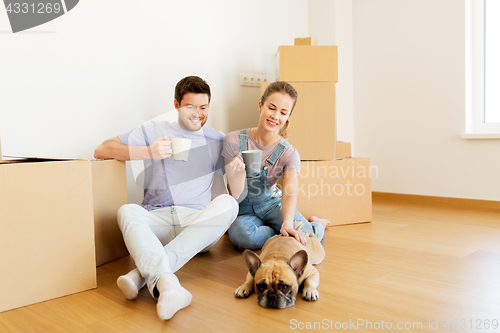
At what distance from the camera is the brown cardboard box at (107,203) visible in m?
1.47

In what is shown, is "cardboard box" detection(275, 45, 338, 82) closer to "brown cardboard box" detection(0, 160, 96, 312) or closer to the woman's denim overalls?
the woman's denim overalls

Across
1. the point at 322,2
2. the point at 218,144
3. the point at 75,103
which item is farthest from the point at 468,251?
the point at 322,2

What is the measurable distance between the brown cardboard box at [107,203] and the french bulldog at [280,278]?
24.5 inches

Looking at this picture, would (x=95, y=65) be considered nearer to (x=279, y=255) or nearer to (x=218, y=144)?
(x=218, y=144)

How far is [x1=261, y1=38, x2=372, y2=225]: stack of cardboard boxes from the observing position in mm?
2111

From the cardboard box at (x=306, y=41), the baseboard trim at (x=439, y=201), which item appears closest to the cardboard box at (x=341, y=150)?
the cardboard box at (x=306, y=41)

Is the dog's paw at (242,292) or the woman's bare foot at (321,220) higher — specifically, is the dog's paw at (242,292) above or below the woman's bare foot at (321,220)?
above

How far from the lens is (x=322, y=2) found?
292 centimetres

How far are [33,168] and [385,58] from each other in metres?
2.50

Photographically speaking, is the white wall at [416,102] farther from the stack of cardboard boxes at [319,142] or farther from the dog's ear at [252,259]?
the dog's ear at [252,259]

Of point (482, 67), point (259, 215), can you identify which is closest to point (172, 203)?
point (259, 215)

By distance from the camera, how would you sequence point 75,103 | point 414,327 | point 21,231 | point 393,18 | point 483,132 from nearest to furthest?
point 414,327 → point 21,231 → point 75,103 → point 483,132 → point 393,18

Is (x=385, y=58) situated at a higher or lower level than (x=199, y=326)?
higher

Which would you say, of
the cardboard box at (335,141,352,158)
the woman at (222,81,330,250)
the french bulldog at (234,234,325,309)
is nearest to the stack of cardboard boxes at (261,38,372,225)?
the cardboard box at (335,141,352,158)
